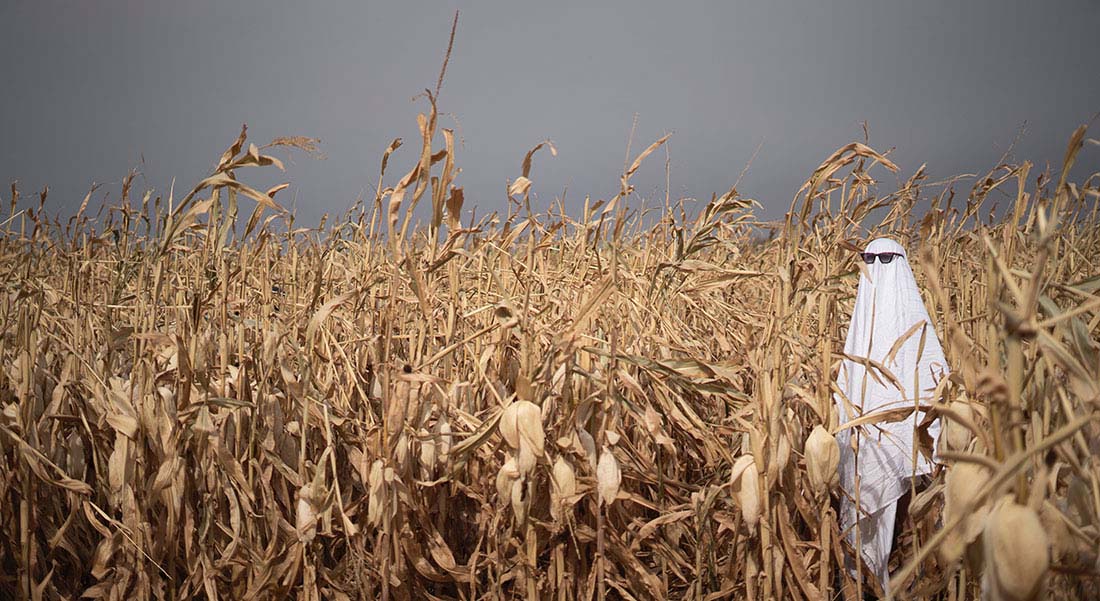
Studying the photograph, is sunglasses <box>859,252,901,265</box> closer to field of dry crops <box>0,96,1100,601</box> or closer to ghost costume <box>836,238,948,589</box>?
ghost costume <box>836,238,948,589</box>

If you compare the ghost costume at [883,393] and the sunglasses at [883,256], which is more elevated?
the sunglasses at [883,256]

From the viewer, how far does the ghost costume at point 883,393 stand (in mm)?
940

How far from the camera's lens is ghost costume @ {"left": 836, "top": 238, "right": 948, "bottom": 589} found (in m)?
0.94

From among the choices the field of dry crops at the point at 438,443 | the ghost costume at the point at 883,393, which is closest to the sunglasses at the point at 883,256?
the ghost costume at the point at 883,393

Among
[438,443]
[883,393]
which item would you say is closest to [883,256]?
[883,393]

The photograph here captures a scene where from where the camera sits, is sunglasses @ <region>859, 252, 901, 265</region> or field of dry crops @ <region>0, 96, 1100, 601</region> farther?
sunglasses @ <region>859, 252, 901, 265</region>

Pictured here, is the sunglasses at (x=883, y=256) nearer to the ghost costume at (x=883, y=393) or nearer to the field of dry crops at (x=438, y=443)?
the ghost costume at (x=883, y=393)

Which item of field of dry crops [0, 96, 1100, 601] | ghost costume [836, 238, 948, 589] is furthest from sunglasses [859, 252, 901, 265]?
field of dry crops [0, 96, 1100, 601]

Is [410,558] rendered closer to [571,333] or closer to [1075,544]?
[571,333]

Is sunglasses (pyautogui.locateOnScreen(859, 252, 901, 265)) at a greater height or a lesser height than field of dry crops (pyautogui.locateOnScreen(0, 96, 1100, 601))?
greater

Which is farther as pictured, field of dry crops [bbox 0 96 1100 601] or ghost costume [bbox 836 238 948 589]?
ghost costume [bbox 836 238 948 589]

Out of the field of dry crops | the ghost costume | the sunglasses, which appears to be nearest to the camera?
the field of dry crops

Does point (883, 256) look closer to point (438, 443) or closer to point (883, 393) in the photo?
point (883, 393)

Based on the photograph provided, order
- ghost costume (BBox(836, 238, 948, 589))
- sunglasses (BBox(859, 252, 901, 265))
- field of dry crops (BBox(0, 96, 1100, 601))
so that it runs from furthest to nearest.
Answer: sunglasses (BBox(859, 252, 901, 265)), ghost costume (BBox(836, 238, 948, 589)), field of dry crops (BBox(0, 96, 1100, 601))
